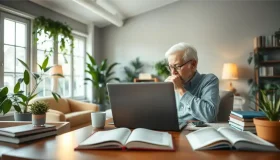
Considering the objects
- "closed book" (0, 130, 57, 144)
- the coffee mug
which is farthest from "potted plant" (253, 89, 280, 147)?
"closed book" (0, 130, 57, 144)

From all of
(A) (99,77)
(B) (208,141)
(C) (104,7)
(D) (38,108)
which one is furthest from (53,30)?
(B) (208,141)

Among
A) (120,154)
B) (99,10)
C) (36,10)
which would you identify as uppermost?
(99,10)

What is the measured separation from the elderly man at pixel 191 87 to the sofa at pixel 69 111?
2119mm

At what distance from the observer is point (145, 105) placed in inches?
47.5

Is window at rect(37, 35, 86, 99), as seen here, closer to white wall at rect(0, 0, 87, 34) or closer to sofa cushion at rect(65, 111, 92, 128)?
white wall at rect(0, 0, 87, 34)

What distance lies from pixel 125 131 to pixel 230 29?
16.0 ft

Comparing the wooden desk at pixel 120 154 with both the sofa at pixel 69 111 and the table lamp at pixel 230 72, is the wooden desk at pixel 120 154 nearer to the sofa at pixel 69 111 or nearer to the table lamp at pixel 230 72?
the sofa at pixel 69 111

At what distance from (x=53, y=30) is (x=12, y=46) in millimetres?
744

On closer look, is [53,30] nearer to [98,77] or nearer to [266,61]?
[98,77]

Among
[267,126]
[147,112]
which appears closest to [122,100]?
[147,112]

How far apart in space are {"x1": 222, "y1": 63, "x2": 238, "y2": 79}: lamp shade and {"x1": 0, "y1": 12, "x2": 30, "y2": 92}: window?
12.3ft

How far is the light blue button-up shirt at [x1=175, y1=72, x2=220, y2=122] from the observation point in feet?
4.77

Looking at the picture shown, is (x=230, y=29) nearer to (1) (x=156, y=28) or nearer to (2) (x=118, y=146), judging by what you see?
(1) (x=156, y=28)

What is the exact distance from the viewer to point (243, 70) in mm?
5195
